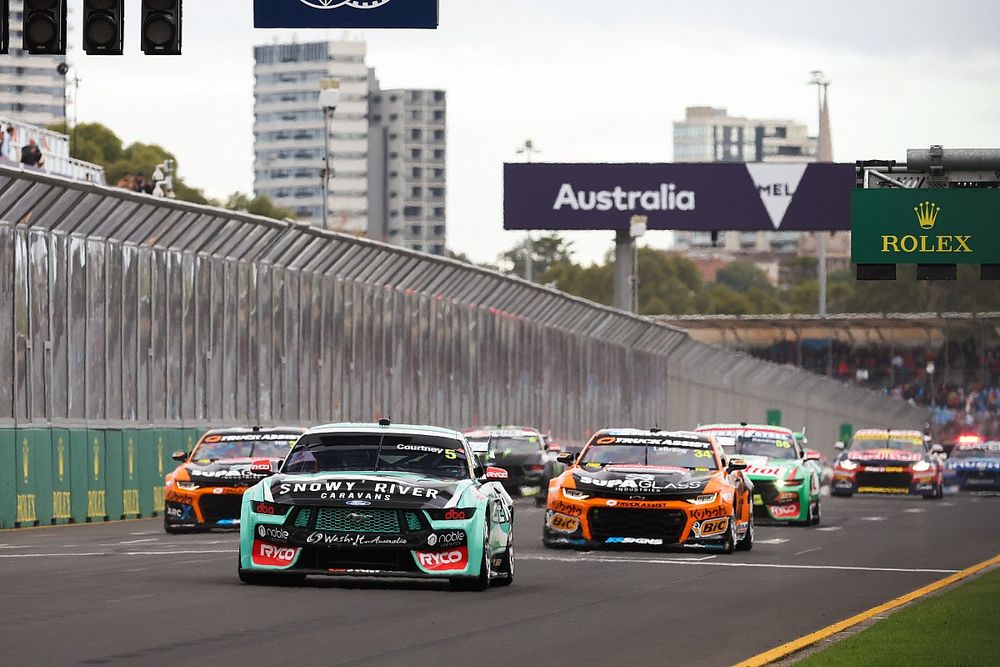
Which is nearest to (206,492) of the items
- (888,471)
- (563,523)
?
(563,523)

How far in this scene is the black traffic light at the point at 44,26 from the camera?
54.3 ft

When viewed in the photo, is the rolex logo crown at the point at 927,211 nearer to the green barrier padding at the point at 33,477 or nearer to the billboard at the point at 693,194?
the green barrier padding at the point at 33,477

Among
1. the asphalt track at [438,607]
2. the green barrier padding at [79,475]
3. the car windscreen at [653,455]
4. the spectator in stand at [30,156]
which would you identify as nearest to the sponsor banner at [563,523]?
the asphalt track at [438,607]

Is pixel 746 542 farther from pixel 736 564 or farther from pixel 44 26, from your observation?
pixel 44 26

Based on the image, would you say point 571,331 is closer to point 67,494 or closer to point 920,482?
point 920,482

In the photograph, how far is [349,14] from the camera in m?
20.2

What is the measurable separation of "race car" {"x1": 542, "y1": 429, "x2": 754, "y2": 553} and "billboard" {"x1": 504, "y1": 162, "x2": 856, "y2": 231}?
49304 millimetres

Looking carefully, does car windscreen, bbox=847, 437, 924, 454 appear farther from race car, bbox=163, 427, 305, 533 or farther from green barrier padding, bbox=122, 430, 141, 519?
race car, bbox=163, 427, 305, 533

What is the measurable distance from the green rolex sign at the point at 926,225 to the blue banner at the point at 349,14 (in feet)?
43.4

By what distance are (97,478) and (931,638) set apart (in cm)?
2166

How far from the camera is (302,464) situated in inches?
674

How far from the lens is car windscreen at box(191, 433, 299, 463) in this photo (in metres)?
28.2

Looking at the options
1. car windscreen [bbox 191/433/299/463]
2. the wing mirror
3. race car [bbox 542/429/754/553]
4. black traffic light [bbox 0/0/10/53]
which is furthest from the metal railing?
black traffic light [bbox 0/0/10/53]

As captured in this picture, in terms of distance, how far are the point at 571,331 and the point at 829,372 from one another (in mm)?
51613
